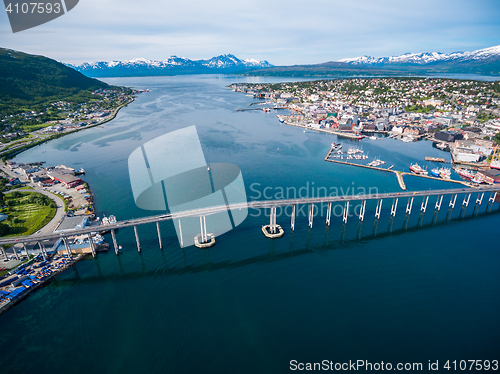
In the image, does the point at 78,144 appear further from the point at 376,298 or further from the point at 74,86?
the point at 74,86

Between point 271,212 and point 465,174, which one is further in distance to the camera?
point 465,174

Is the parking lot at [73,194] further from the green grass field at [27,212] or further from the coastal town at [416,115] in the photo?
the coastal town at [416,115]

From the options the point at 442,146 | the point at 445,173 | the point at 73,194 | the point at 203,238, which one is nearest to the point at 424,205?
the point at 445,173

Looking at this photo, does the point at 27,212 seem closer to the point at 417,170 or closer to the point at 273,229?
the point at 273,229

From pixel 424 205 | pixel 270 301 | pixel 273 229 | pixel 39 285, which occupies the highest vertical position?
pixel 273 229

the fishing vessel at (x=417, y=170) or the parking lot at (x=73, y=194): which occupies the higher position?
the parking lot at (x=73, y=194)

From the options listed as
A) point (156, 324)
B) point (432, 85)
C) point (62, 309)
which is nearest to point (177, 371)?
point (156, 324)

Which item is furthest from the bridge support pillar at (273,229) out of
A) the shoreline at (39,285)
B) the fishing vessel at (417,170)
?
the fishing vessel at (417,170)
